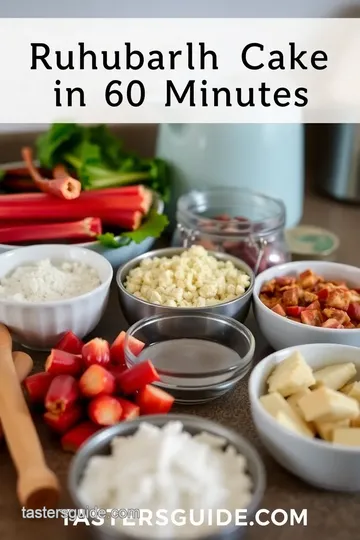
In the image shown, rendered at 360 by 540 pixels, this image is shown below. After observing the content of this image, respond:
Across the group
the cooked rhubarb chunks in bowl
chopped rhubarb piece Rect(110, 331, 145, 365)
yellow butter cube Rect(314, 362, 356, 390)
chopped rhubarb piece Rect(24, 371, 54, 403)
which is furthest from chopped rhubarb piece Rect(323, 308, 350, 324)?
chopped rhubarb piece Rect(24, 371, 54, 403)

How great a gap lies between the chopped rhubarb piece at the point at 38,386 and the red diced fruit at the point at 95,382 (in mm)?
49

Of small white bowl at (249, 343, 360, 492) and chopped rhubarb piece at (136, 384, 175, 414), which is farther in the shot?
chopped rhubarb piece at (136, 384, 175, 414)

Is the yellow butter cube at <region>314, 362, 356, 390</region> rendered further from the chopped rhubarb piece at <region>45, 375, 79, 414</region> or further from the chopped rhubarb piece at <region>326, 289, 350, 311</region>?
the chopped rhubarb piece at <region>45, 375, 79, 414</region>

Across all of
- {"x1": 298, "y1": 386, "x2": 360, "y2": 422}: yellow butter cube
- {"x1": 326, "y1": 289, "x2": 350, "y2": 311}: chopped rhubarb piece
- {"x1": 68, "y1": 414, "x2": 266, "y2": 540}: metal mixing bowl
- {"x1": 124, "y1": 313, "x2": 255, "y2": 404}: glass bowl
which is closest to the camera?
{"x1": 68, "y1": 414, "x2": 266, "y2": 540}: metal mixing bowl

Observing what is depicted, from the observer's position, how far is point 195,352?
907 mm

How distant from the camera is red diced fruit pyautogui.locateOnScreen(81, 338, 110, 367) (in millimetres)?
828

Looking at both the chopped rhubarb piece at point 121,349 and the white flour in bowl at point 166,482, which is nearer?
the white flour in bowl at point 166,482

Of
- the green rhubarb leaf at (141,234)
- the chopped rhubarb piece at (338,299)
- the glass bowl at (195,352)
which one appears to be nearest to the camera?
the glass bowl at (195,352)

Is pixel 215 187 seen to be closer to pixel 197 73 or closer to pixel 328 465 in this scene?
pixel 197 73

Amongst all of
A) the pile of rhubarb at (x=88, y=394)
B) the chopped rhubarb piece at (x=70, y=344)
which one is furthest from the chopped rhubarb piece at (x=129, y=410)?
the chopped rhubarb piece at (x=70, y=344)

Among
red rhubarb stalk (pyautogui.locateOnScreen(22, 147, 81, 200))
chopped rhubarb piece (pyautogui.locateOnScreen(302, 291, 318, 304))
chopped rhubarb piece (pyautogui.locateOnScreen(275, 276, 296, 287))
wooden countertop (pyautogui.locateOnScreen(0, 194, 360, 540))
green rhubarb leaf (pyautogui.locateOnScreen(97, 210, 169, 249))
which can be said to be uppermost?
red rhubarb stalk (pyautogui.locateOnScreen(22, 147, 81, 200))

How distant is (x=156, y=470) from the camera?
2.14 ft

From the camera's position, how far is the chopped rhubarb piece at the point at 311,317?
916 millimetres

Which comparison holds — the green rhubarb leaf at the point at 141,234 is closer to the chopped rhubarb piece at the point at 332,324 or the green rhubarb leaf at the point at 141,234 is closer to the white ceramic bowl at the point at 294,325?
the white ceramic bowl at the point at 294,325
